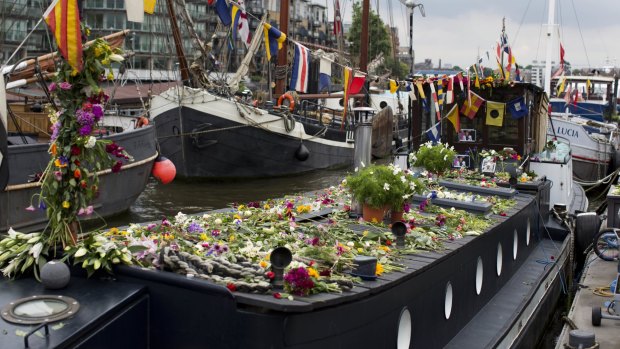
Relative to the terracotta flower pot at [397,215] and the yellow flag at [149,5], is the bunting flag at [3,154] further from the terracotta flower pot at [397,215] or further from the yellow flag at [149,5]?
the yellow flag at [149,5]

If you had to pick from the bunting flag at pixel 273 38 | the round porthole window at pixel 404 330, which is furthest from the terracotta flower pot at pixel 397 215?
the bunting flag at pixel 273 38

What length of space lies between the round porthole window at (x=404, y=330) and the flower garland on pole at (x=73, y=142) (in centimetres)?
283

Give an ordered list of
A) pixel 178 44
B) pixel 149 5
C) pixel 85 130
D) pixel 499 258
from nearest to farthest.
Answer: pixel 85 130, pixel 149 5, pixel 499 258, pixel 178 44

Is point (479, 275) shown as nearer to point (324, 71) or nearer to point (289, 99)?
point (324, 71)

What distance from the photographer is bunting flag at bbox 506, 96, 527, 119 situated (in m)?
13.9

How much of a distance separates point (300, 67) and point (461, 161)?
5100 mm

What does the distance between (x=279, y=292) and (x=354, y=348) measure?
3.05ft

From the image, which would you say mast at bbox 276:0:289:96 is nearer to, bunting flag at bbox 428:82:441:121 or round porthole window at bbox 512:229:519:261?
bunting flag at bbox 428:82:441:121

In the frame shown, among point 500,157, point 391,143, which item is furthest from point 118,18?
point 500,157

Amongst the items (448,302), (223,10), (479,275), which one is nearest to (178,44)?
(223,10)

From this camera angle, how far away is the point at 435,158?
1229cm

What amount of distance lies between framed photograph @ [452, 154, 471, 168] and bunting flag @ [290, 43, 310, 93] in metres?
4.69

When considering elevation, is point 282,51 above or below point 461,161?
above

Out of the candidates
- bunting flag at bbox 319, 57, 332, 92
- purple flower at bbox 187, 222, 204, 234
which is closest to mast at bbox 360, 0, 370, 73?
bunting flag at bbox 319, 57, 332, 92
